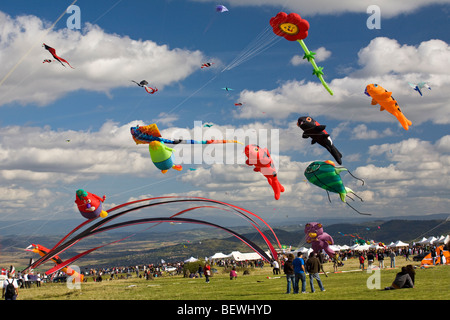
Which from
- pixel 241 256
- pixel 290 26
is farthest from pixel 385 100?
pixel 241 256

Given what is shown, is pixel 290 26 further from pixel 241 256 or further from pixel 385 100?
pixel 241 256

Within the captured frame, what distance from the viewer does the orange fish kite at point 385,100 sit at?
21.0 m

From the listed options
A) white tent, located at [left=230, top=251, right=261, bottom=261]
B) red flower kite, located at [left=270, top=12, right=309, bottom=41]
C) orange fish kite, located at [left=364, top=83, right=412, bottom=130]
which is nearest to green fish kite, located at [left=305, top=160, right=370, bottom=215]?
orange fish kite, located at [left=364, top=83, right=412, bottom=130]

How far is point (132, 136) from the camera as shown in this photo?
68.8 ft

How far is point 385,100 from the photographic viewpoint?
21031mm

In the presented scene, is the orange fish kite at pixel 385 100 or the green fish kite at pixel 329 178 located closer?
the orange fish kite at pixel 385 100

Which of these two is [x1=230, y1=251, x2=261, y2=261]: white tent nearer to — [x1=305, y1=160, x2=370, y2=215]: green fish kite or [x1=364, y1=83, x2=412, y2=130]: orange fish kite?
[x1=305, y1=160, x2=370, y2=215]: green fish kite

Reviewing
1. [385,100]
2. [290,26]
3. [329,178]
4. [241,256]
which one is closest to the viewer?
[290,26]

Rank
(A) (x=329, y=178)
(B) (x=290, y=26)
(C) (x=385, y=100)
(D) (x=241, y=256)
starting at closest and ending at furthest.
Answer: (B) (x=290, y=26), (C) (x=385, y=100), (A) (x=329, y=178), (D) (x=241, y=256)

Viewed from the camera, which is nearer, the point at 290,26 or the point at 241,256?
the point at 290,26

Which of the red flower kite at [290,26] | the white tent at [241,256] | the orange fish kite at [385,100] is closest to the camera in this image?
the red flower kite at [290,26]

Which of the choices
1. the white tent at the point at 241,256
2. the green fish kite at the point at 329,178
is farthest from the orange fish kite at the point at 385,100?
the white tent at the point at 241,256

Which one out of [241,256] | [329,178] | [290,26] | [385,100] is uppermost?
[290,26]

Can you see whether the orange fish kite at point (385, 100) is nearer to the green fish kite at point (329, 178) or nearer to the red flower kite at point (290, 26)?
the green fish kite at point (329, 178)
